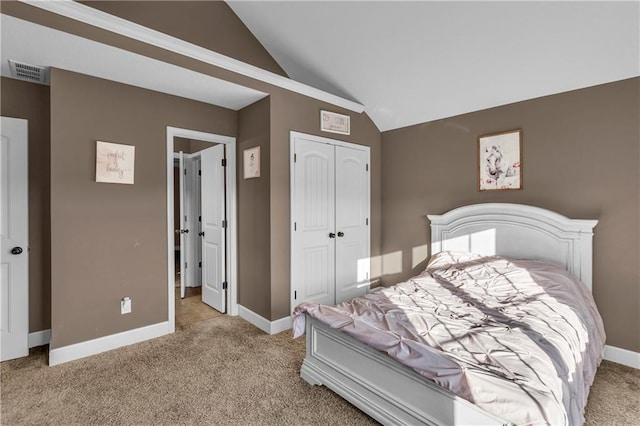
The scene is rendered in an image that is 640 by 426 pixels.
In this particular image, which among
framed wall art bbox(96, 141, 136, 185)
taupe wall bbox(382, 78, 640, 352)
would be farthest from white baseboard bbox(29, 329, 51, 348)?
taupe wall bbox(382, 78, 640, 352)

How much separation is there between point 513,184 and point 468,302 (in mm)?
1451

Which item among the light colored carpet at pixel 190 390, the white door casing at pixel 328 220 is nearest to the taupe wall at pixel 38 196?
the light colored carpet at pixel 190 390

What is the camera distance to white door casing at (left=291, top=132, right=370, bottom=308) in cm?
335

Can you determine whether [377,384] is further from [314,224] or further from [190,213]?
[190,213]

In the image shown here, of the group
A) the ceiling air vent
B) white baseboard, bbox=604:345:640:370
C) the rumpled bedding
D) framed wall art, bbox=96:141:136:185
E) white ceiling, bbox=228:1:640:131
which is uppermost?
white ceiling, bbox=228:1:640:131

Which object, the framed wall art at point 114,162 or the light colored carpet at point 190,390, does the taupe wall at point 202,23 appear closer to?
the framed wall art at point 114,162

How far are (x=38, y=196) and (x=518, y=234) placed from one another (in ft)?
14.5

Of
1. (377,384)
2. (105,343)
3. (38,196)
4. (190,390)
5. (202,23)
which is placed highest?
(202,23)

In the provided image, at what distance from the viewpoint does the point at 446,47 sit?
2.72 m

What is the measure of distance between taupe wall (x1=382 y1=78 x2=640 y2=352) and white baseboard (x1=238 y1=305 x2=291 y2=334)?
2.22 metres

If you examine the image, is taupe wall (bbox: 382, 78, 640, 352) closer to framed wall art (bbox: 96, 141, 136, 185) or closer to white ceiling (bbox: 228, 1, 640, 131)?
white ceiling (bbox: 228, 1, 640, 131)

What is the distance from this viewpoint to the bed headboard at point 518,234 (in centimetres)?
261

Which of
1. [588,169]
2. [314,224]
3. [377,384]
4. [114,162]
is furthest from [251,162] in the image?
[588,169]

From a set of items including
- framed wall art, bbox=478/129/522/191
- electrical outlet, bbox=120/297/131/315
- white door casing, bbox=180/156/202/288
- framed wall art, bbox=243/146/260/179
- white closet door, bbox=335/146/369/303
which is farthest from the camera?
white door casing, bbox=180/156/202/288
